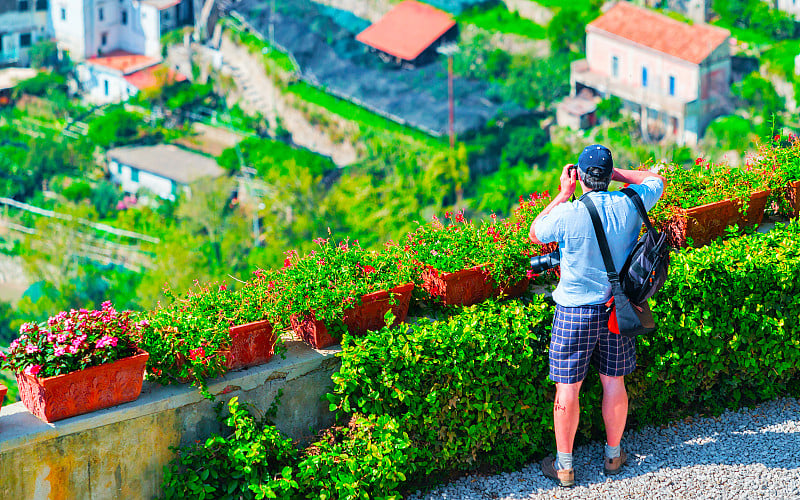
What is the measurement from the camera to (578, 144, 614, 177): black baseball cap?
333 cm

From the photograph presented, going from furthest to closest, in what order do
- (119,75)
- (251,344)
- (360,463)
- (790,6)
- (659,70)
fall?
1. (119,75)
2. (790,6)
3. (659,70)
4. (251,344)
5. (360,463)

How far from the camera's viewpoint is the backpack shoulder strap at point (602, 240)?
3.32m

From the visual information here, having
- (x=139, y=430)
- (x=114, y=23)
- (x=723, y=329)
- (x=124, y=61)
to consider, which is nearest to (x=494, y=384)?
(x=723, y=329)

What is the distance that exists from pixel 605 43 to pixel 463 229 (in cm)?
4530

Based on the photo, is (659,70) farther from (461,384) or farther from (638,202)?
(461,384)

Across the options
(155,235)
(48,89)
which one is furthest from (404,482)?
(48,89)

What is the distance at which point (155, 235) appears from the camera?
42531mm

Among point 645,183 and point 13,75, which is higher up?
point 645,183

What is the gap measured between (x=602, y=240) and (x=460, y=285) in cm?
76

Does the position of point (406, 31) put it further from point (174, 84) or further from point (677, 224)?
point (677, 224)

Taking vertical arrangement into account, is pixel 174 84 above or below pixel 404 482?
below

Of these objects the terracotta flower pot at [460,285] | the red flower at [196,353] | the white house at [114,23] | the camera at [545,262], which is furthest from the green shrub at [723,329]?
the white house at [114,23]

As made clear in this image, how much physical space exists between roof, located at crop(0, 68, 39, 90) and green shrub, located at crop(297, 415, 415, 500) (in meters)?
56.1

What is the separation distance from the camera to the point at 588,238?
10.9 feet
